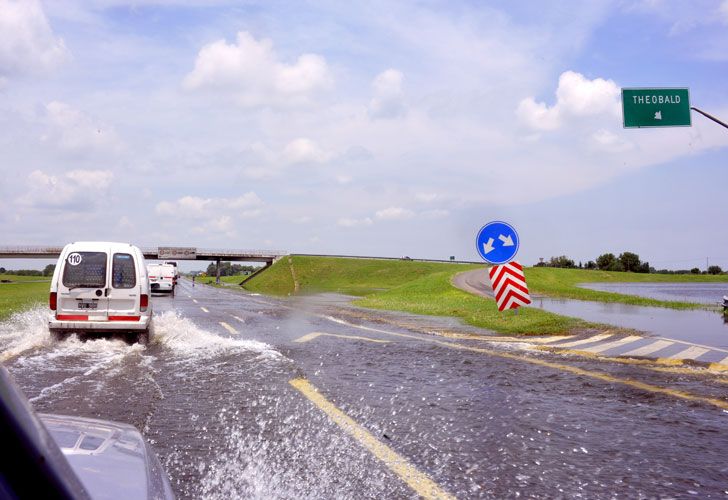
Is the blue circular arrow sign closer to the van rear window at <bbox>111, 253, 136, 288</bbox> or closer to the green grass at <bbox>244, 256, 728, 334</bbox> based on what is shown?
the green grass at <bbox>244, 256, 728, 334</bbox>

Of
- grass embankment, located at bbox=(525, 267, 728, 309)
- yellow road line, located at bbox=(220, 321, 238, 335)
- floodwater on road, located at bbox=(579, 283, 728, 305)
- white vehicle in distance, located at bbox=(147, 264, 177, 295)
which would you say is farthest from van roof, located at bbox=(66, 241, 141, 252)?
white vehicle in distance, located at bbox=(147, 264, 177, 295)

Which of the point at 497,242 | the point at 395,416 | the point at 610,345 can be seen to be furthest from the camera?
the point at 497,242

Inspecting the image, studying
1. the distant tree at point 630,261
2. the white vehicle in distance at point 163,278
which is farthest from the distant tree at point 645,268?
the white vehicle in distance at point 163,278

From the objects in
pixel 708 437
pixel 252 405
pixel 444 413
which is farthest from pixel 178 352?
pixel 708 437

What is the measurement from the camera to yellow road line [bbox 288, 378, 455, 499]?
13.8ft

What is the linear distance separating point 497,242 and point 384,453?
464 inches

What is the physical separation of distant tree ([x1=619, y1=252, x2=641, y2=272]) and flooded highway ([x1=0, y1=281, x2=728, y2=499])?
339 ft

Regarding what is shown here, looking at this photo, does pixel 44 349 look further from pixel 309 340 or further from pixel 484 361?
pixel 484 361

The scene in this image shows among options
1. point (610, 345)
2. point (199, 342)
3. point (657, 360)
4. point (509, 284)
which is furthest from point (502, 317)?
point (199, 342)

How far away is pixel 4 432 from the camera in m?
1.14

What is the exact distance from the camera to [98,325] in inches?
472

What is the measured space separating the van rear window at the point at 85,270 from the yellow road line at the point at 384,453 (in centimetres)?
651

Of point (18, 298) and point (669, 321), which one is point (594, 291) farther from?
point (18, 298)

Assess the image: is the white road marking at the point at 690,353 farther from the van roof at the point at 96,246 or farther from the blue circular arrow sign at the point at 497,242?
the van roof at the point at 96,246
